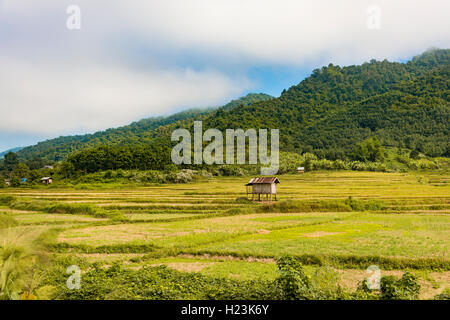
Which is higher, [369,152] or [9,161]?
[369,152]

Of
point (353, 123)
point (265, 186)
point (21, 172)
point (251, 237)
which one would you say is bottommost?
point (251, 237)

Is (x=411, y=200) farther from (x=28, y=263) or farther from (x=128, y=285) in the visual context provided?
(x=28, y=263)

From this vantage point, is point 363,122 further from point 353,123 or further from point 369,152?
point 369,152

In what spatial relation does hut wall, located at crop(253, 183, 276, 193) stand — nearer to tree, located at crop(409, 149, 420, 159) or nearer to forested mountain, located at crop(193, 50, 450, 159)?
forested mountain, located at crop(193, 50, 450, 159)

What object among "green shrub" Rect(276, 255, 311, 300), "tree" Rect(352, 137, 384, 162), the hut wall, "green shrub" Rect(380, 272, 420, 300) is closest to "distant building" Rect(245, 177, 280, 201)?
the hut wall

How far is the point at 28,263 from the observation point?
7.02m

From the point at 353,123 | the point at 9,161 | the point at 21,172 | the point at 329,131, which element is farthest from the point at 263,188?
the point at 353,123

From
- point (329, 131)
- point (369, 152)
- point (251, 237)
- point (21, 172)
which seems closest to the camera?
point (251, 237)

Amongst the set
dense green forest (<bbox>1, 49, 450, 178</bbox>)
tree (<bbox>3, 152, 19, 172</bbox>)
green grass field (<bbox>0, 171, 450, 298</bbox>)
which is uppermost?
dense green forest (<bbox>1, 49, 450, 178</bbox>)

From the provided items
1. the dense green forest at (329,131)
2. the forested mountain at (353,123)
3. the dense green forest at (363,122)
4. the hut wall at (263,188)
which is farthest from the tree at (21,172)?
the hut wall at (263,188)

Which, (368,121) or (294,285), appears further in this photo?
(368,121)

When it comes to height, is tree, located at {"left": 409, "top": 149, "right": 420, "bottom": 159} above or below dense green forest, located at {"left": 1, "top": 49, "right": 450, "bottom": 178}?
below
